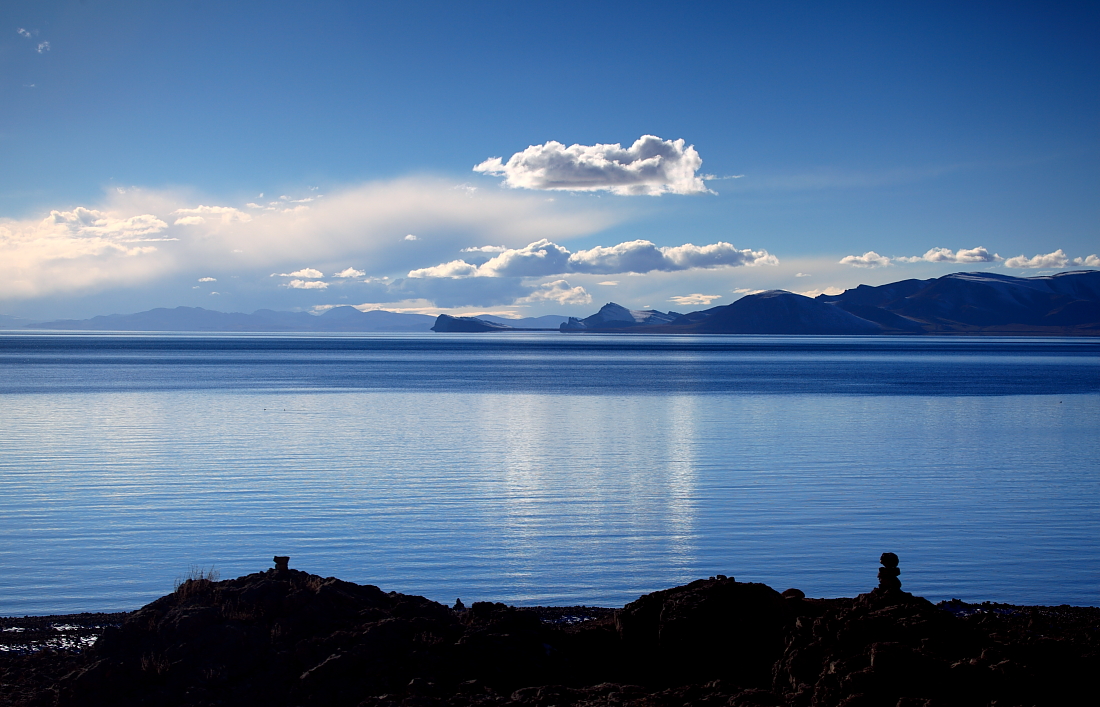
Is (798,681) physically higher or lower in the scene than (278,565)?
lower

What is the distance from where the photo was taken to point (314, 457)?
2516 centimetres

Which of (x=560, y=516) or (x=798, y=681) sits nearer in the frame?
(x=798, y=681)

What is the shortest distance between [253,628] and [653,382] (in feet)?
186

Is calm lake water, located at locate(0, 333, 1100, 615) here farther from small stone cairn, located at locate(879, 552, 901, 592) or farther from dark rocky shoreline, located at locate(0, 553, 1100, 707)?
small stone cairn, located at locate(879, 552, 901, 592)

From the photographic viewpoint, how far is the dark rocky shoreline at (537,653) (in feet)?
22.9

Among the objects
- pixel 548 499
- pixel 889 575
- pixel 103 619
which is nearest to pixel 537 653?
pixel 889 575

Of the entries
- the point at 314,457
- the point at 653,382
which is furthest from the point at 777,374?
the point at 314,457

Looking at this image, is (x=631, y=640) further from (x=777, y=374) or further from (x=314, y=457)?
(x=777, y=374)

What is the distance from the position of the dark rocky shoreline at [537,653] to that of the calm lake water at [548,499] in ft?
8.69

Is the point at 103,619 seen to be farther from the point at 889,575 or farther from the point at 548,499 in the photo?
the point at 548,499

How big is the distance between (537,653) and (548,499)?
33.7 ft

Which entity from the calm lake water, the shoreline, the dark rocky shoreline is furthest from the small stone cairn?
the calm lake water

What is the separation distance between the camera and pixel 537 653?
→ 8.53m

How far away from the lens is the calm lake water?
13000mm
